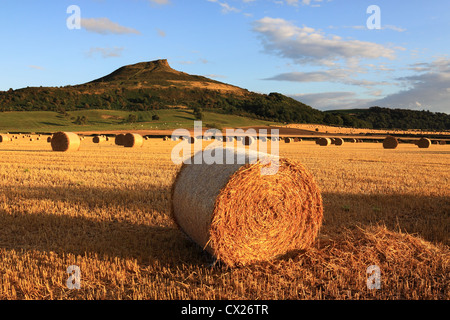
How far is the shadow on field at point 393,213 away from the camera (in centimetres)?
854

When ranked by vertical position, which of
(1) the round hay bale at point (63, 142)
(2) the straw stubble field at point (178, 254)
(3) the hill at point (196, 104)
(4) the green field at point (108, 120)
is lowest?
(2) the straw stubble field at point (178, 254)

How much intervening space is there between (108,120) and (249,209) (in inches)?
4410

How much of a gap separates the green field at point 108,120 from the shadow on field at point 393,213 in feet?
278

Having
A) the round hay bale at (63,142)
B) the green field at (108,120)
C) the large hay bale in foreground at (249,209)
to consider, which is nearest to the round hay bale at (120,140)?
the round hay bale at (63,142)

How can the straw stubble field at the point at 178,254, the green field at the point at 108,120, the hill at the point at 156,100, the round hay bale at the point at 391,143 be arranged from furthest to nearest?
the hill at the point at 156,100 < the green field at the point at 108,120 < the round hay bale at the point at 391,143 < the straw stubble field at the point at 178,254

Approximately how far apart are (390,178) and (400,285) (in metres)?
11.5

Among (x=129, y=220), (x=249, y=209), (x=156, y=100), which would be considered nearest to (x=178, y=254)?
(x=249, y=209)

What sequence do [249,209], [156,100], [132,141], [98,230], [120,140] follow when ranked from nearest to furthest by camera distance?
[249,209] < [98,230] < [132,141] < [120,140] < [156,100]

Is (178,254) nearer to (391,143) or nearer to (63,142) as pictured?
(63,142)

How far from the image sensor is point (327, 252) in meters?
6.59

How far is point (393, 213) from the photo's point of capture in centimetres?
1003

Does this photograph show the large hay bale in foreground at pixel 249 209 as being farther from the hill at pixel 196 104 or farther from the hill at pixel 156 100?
the hill at pixel 156 100

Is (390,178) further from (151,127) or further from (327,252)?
(151,127)
